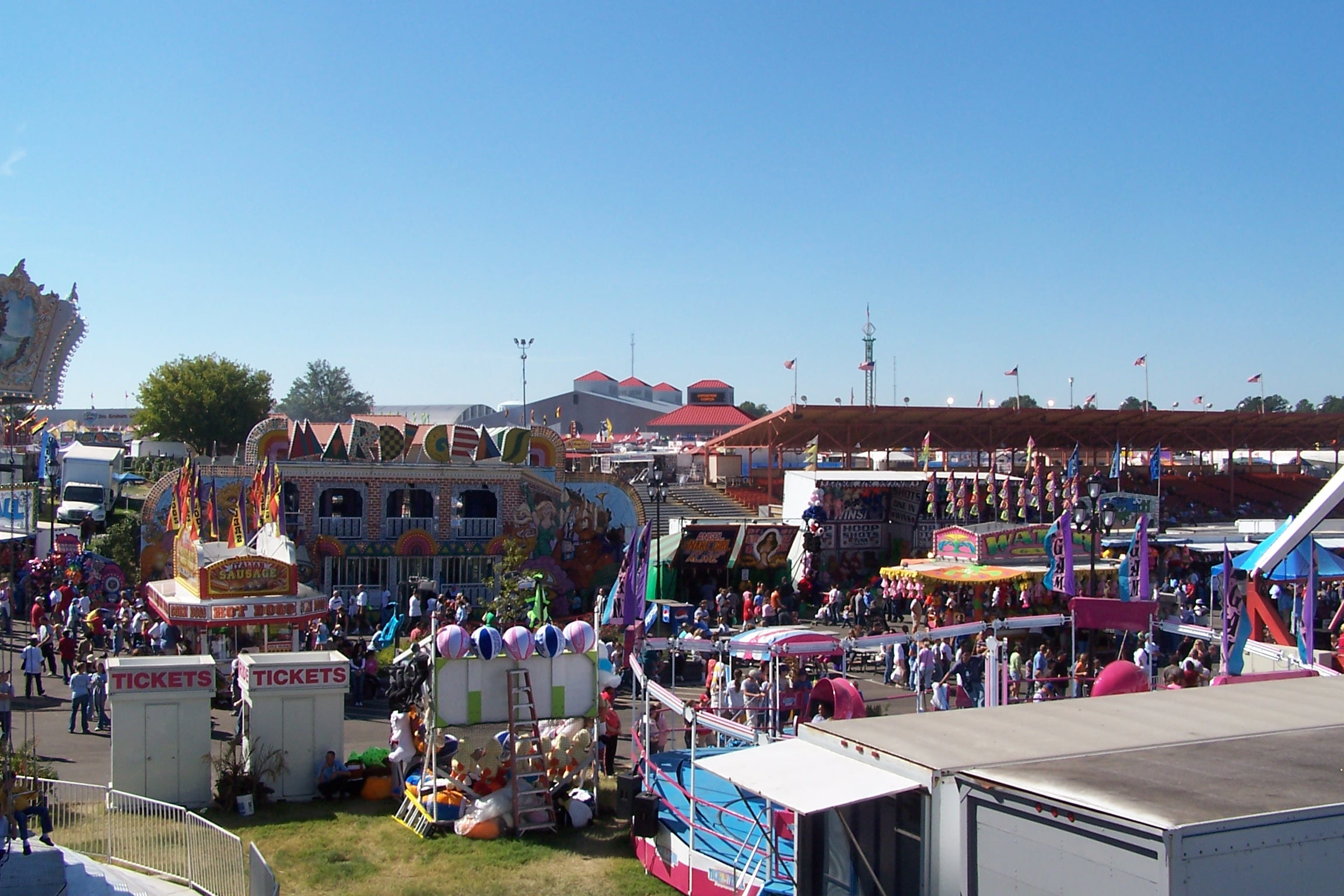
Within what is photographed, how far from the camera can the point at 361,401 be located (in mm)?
129125

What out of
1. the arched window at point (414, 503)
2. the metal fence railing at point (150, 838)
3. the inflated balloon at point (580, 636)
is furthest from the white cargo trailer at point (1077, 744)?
the arched window at point (414, 503)

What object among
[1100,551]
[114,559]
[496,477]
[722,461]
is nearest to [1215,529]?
[1100,551]

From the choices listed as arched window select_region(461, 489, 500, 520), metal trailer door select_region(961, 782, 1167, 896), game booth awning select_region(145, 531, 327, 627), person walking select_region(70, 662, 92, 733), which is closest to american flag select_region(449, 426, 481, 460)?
arched window select_region(461, 489, 500, 520)

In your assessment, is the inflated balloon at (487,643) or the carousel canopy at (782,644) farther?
the carousel canopy at (782,644)

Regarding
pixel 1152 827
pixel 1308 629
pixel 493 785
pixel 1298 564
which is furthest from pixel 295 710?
pixel 1298 564

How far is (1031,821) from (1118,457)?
31.9 metres

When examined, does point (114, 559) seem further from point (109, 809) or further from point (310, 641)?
point (109, 809)

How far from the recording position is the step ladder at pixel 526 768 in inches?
539

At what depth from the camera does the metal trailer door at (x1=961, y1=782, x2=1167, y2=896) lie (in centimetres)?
629

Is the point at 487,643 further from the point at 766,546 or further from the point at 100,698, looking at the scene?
the point at 766,546

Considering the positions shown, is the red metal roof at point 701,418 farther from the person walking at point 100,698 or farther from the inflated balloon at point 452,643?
the inflated balloon at point 452,643

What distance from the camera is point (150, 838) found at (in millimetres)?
12555

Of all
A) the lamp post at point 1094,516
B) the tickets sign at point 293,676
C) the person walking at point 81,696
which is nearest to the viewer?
the tickets sign at point 293,676

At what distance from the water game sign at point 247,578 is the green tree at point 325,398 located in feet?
356
